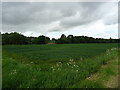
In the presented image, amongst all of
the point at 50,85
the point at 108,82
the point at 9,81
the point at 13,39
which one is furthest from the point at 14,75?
the point at 13,39

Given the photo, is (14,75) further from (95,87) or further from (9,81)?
(95,87)

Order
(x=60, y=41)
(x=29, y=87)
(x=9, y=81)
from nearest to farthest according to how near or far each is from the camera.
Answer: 1. (x=29, y=87)
2. (x=9, y=81)
3. (x=60, y=41)

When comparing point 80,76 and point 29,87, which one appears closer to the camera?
point 29,87

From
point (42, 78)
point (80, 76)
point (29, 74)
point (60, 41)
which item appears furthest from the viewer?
point (60, 41)

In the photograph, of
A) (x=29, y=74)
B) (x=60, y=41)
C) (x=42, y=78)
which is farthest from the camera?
(x=60, y=41)

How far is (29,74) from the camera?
5.24 meters

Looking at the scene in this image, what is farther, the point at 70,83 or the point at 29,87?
the point at 70,83

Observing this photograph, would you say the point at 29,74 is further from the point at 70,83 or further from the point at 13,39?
the point at 13,39

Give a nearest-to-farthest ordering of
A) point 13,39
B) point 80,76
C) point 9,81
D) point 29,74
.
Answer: point 9,81 → point 29,74 → point 80,76 → point 13,39

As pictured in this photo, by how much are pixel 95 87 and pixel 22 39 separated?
7020 cm

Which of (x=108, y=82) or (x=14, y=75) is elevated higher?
(x=14, y=75)

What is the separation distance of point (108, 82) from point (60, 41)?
7645 centimetres

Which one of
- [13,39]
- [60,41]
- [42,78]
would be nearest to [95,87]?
[42,78]

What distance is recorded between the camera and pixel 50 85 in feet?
14.4
